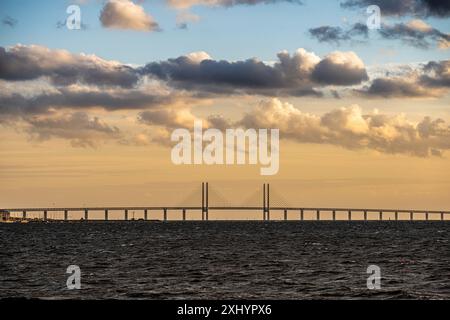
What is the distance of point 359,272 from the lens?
58750 millimetres

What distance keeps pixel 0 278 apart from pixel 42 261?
18589 millimetres

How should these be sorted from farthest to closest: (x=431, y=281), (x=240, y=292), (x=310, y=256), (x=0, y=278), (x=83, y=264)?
(x=310, y=256) → (x=83, y=264) → (x=0, y=278) → (x=431, y=281) → (x=240, y=292)

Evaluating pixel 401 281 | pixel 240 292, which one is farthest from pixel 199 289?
pixel 401 281

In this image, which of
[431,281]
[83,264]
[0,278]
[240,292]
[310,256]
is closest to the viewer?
[240,292]

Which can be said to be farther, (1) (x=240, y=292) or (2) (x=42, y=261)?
(2) (x=42, y=261)
